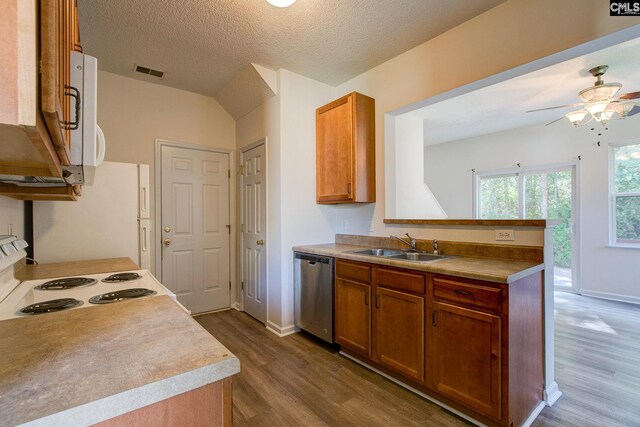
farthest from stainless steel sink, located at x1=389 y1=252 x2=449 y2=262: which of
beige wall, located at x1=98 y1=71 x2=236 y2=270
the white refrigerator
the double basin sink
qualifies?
beige wall, located at x1=98 y1=71 x2=236 y2=270

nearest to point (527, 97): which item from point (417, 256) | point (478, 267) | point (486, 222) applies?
point (486, 222)

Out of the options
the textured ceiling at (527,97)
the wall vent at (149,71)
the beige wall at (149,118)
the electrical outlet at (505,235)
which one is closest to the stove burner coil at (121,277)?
the beige wall at (149,118)

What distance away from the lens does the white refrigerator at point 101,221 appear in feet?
7.57

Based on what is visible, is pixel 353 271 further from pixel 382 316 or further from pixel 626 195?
pixel 626 195

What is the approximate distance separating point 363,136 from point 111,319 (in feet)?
8.23

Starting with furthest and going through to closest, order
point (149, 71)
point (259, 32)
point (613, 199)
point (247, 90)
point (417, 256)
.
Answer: point (613, 199), point (247, 90), point (149, 71), point (417, 256), point (259, 32)

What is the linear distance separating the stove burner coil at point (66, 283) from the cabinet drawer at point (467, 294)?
200 centimetres

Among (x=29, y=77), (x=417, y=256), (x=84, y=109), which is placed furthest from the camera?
(x=417, y=256)

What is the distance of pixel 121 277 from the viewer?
1.78 metres

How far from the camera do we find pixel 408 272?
6.75 ft

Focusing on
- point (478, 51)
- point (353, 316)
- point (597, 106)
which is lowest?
point (353, 316)

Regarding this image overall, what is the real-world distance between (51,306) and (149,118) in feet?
9.03

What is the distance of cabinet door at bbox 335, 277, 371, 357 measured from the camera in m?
2.37

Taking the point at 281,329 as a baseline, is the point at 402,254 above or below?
above
